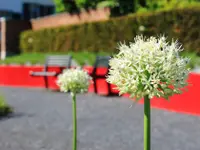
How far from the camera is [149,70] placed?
3.04 meters

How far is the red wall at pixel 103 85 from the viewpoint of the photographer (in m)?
12.6

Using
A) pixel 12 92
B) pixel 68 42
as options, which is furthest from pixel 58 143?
pixel 68 42

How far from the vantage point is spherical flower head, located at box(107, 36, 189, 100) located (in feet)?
10.0

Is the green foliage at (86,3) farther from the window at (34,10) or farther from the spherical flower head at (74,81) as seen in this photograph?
the spherical flower head at (74,81)

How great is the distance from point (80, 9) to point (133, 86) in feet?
114

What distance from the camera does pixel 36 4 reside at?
50.8 metres

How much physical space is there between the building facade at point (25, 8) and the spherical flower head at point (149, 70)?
45368mm

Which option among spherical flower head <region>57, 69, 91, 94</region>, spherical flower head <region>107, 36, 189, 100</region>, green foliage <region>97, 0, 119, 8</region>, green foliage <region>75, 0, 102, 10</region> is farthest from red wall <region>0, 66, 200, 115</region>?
green foliage <region>75, 0, 102, 10</region>

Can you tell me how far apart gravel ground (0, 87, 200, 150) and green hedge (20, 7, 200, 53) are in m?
8.19

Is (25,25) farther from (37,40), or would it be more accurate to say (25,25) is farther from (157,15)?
(157,15)

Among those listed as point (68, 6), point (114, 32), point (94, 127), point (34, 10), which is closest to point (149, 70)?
point (94, 127)

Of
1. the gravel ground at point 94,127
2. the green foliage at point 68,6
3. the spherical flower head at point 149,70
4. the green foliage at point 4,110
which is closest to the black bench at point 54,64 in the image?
the gravel ground at point 94,127

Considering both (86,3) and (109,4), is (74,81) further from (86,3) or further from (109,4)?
(86,3)

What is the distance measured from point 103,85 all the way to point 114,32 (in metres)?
10.4
